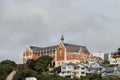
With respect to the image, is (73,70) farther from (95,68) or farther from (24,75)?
(24,75)

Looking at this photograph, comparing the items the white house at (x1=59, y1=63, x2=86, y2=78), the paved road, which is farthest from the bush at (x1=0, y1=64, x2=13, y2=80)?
the white house at (x1=59, y1=63, x2=86, y2=78)

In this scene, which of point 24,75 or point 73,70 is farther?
point 73,70

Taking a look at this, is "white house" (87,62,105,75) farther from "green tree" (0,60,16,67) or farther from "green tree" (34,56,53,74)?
"green tree" (0,60,16,67)

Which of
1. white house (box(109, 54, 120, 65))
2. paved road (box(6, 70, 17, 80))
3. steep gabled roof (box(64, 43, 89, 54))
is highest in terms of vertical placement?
steep gabled roof (box(64, 43, 89, 54))

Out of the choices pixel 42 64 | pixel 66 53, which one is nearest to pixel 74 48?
pixel 66 53

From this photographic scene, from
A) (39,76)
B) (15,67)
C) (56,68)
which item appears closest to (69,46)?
(56,68)

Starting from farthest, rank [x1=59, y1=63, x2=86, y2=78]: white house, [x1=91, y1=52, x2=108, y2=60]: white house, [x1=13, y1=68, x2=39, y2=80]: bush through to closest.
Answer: [x1=91, y1=52, x2=108, y2=60]: white house < [x1=59, y1=63, x2=86, y2=78]: white house < [x1=13, y1=68, x2=39, y2=80]: bush

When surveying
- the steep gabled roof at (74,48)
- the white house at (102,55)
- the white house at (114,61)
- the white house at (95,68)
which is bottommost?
the white house at (95,68)

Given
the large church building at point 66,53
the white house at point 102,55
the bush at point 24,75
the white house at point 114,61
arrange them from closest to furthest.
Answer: the bush at point 24,75 < the white house at point 114,61 < the large church building at point 66,53 < the white house at point 102,55

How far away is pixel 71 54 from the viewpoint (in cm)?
13300

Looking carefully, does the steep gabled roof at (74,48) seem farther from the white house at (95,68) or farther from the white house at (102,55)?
the white house at (95,68)

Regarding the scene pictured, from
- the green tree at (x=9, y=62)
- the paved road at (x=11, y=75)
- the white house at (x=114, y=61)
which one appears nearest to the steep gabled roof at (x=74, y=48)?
the white house at (x=114, y=61)

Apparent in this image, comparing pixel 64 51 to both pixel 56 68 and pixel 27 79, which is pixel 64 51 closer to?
pixel 56 68

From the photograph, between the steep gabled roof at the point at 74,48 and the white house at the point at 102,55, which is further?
the white house at the point at 102,55
